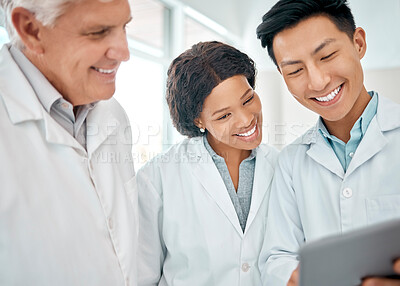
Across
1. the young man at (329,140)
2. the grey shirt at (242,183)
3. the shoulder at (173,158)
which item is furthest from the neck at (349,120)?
the shoulder at (173,158)

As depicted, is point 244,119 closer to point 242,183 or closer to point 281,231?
point 242,183

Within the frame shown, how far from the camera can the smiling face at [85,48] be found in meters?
0.86

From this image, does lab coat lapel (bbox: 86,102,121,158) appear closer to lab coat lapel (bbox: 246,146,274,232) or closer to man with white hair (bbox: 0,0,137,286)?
man with white hair (bbox: 0,0,137,286)

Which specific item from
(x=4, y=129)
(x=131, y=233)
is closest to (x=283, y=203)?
(x=131, y=233)

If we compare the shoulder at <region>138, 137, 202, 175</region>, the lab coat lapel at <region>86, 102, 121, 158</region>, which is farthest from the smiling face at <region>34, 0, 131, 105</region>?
the shoulder at <region>138, 137, 202, 175</region>

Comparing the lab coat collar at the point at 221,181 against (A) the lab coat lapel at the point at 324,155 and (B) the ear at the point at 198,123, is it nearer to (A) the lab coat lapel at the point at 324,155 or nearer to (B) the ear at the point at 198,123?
(B) the ear at the point at 198,123

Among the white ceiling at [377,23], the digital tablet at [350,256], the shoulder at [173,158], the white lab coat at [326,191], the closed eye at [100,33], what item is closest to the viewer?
the digital tablet at [350,256]

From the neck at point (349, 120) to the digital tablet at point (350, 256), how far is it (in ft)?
1.94

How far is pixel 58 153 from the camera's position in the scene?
903 millimetres

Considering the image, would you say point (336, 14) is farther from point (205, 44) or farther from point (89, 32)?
point (89, 32)

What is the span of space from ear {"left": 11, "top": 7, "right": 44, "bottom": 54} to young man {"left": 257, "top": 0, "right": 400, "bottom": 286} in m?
0.68

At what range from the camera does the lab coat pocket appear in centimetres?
98

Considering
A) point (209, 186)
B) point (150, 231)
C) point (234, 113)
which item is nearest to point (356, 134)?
point (234, 113)

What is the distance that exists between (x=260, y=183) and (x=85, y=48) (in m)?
0.77
